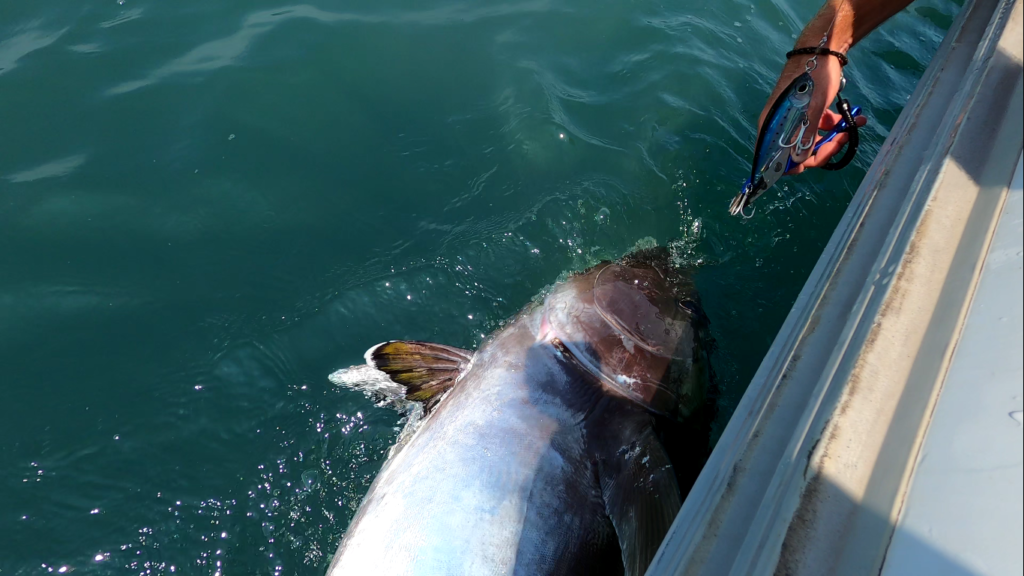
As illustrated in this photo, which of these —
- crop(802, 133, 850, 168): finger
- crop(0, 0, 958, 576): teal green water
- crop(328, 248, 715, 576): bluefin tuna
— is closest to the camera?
crop(328, 248, 715, 576): bluefin tuna

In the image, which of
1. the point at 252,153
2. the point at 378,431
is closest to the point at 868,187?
the point at 378,431

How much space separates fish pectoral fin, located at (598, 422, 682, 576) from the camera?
1.85 metres

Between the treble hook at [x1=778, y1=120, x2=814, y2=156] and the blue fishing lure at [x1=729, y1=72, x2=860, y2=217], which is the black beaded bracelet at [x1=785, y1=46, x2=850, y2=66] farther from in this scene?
the treble hook at [x1=778, y1=120, x2=814, y2=156]

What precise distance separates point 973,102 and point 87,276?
354 cm

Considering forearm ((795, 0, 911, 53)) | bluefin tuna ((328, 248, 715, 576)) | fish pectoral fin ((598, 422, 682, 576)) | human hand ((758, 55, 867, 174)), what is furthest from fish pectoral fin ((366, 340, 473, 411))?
forearm ((795, 0, 911, 53))

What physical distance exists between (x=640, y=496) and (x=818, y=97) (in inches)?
71.4

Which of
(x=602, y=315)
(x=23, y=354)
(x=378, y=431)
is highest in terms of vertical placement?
(x=602, y=315)

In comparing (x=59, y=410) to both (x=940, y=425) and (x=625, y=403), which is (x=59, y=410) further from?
(x=940, y=425)

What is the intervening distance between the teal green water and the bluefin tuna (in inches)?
17.0

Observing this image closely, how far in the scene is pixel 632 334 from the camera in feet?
8.58

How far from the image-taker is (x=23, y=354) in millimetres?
2645

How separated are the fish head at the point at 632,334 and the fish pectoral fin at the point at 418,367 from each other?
18.1 inches

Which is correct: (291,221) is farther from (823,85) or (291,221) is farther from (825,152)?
(825,152)

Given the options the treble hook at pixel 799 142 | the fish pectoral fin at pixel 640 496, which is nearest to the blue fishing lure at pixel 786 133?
the treble hook at pixel 799 142
